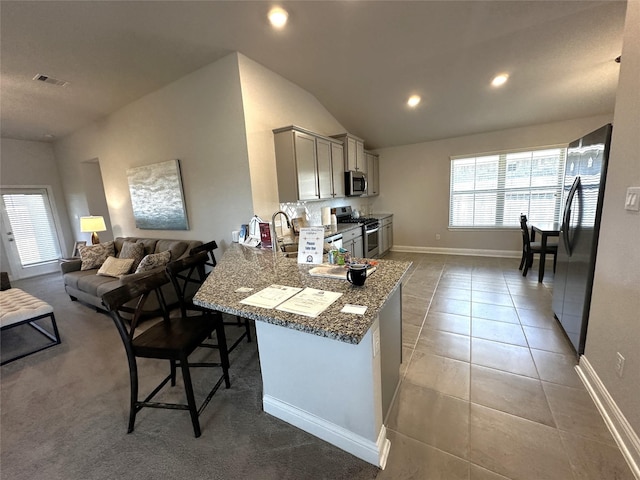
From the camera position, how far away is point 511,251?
5.05 metres

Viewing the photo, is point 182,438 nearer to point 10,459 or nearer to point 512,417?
point 10,459

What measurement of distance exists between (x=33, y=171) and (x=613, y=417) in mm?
8952

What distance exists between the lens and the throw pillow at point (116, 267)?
136 inches

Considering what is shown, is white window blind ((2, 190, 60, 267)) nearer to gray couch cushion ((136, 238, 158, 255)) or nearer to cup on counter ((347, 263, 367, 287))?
gray couch cushion ((136, 238, 158, 255))

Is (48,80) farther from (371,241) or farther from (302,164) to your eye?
(371,241)

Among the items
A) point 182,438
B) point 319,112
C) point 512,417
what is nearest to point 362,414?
point 512,417

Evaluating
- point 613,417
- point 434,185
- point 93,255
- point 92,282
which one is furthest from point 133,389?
point 434,185

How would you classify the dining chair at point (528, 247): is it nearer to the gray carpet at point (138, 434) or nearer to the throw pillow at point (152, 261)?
the gray carpet at point (138, 434)

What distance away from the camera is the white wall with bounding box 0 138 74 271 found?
501 centimetres

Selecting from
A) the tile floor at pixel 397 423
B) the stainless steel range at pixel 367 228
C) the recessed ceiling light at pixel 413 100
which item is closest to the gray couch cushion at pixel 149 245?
the tile floor at pixel 397 423

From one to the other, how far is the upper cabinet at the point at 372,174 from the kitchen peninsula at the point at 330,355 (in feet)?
13.0

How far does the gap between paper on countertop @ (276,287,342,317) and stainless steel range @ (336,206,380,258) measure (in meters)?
3.25

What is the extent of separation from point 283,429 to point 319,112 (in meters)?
4.11

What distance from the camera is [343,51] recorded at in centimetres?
282
